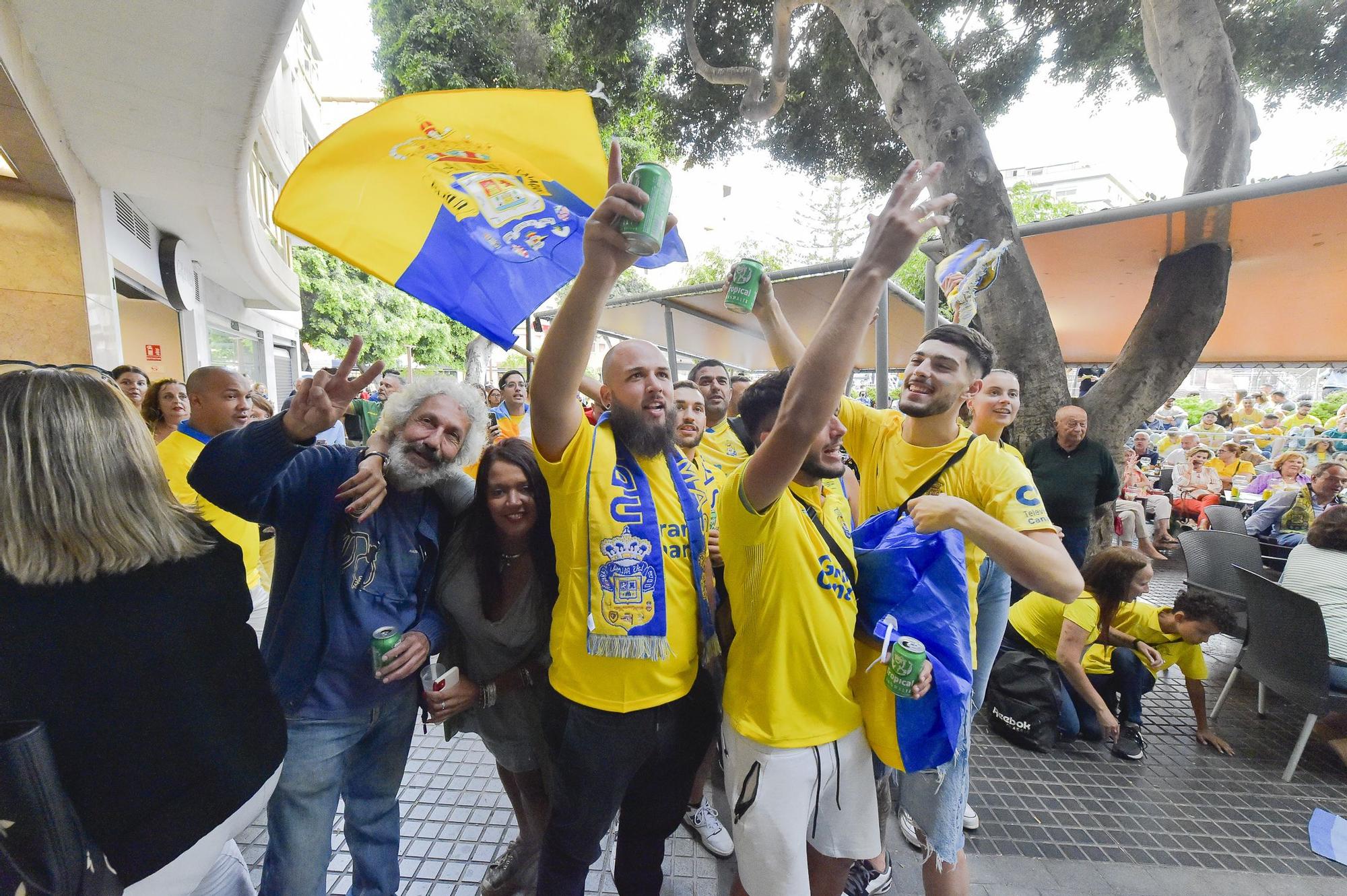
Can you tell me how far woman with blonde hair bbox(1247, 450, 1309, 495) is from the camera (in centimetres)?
632

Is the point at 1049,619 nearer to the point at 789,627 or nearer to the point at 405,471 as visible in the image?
the point at 789,627

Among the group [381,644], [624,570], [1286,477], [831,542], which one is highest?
[831,542]

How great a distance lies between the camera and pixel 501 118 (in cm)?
204

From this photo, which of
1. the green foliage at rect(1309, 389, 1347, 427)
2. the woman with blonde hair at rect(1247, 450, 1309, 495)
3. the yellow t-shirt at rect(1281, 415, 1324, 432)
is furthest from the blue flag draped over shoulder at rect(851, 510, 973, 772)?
the green foliage at rect(1309, 389, 1347, 427)

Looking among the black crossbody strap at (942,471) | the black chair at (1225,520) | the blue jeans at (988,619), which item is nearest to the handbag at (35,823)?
the black crossbody strap at (942,471)

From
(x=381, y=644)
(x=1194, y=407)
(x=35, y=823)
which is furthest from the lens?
(x=1194, y=407)

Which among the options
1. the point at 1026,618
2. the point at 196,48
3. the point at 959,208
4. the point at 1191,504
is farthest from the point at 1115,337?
the point at 196,48

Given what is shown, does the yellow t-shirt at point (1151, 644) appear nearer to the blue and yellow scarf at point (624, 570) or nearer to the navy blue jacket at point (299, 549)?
the blue and yellow scarf at point (624, 570)

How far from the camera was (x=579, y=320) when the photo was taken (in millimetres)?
1407

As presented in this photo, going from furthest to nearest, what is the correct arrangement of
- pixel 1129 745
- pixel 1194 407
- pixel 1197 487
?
pixel 1194 407 → pixel 1197 487 → pixel 1129 745

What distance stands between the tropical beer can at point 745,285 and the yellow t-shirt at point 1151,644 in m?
3.20

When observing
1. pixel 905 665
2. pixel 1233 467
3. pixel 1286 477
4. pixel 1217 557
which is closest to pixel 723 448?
pixel 905 665

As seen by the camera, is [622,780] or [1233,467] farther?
[1233,467]

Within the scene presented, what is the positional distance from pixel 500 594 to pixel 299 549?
0.62 meters
